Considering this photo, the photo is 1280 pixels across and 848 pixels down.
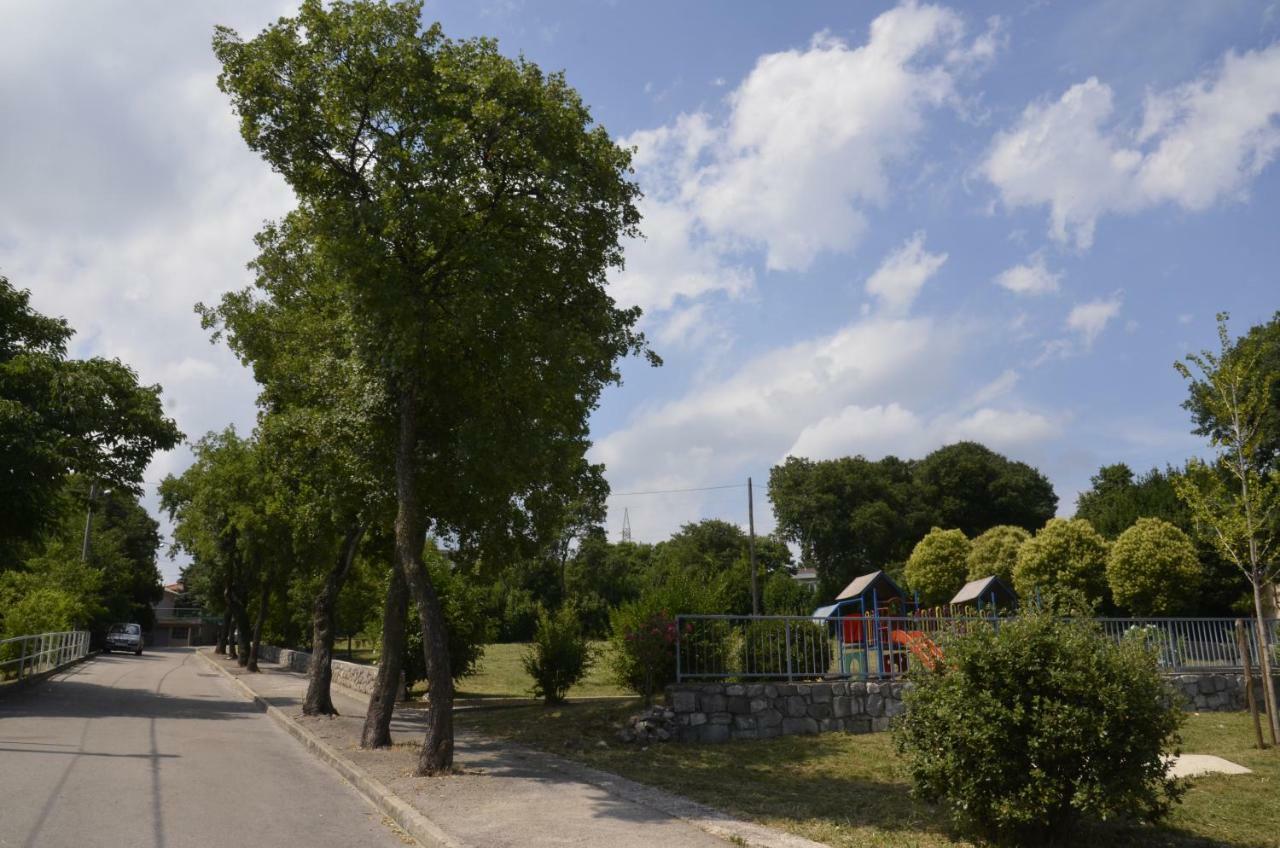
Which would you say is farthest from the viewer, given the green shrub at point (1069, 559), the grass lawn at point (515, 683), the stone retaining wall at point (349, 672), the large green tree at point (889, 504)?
the large green tree at point (889, 504)

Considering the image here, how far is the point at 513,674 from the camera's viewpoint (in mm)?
32312

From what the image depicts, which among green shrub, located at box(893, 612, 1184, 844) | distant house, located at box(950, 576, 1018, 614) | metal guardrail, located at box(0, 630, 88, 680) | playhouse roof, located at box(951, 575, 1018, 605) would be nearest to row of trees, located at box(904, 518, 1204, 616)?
distant house, located at box(950, 576, 1018, 614)

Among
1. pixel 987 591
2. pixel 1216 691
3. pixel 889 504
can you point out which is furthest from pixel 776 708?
pixel 889 504

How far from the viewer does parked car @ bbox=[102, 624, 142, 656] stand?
5391 centimetres

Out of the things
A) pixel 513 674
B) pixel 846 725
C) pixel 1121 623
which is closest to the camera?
pixel 846 725

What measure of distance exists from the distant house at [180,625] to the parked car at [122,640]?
41024 mm

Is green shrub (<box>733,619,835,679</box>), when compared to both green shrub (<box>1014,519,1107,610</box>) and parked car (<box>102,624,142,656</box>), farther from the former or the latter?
parked car (<box>102,624,142,656</box>)

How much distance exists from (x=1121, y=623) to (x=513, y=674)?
20.2 metres

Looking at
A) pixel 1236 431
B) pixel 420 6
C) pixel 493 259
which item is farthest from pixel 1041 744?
pixel 420 6

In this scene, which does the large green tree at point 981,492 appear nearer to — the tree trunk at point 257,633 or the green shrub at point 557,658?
the tree trunk at point 257,633

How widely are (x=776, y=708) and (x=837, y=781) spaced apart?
3781mm

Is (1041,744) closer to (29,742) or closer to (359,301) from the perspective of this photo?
(359,301)

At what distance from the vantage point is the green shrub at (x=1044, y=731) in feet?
23.0

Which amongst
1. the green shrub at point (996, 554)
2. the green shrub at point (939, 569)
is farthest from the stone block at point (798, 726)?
the green shrub at point (939, 569)
